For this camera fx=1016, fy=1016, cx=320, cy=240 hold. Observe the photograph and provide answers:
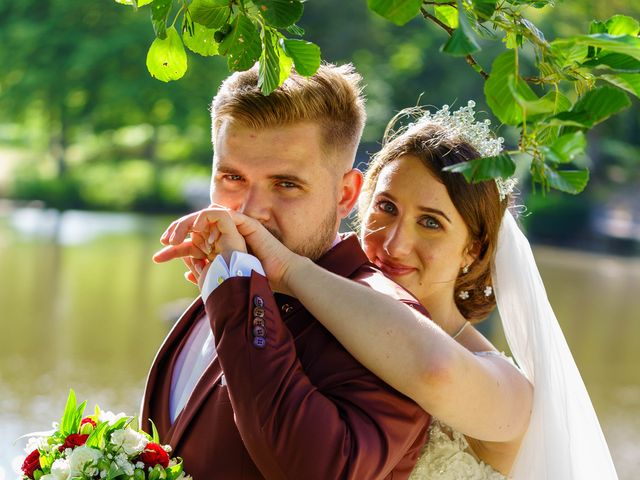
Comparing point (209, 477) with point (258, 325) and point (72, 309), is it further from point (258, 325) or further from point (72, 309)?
point (72, 309)

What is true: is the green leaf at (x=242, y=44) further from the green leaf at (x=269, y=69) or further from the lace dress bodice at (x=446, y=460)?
the lace dress bodice at (x=446, y=460)

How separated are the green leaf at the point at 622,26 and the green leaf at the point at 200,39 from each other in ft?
2.83

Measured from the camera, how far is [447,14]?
80.9 inches

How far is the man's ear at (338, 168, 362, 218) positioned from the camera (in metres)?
2.56

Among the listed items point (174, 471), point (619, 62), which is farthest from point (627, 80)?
point (174, 471)

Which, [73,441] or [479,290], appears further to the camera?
[479,290]

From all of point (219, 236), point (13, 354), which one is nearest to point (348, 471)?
point (219, 236)

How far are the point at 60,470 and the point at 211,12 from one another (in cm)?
105

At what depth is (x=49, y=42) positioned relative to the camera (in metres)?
31.0

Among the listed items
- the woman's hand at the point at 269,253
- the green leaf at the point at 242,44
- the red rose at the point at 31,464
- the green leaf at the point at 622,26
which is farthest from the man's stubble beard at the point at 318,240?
the green leaf at the point at 622,26

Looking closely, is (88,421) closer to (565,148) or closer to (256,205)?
(256,205)

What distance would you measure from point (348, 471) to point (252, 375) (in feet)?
0.88

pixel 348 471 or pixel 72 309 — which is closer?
pixel 348 471

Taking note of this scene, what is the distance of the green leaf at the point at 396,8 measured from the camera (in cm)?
170
